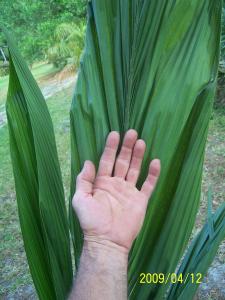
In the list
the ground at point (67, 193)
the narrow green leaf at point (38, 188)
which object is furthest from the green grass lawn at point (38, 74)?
the narrow green leaf at point (38, 188)

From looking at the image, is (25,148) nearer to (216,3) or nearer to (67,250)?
(67,250)

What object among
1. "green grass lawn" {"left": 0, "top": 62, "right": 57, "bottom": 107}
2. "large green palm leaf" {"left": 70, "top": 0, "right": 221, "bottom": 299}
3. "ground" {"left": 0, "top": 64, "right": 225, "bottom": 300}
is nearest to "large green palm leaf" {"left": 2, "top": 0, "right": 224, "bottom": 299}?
"large green palm leaf" {"left": 70, "top": 0, "right": 221, "bottom": 299}

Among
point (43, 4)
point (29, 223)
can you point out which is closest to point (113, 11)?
point (29, 223)

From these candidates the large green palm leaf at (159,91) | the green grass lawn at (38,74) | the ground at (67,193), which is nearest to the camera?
the large green palm leaf at (159,91)

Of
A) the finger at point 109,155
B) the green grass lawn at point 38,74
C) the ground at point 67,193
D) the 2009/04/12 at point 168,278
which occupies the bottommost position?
the green grass lawn at point 38,74

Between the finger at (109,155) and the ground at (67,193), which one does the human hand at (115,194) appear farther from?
the ground at (67,193)

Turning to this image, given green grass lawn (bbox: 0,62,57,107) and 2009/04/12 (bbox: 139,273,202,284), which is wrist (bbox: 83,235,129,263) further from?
green grass lawn (bbox: 0,62,57,107)
